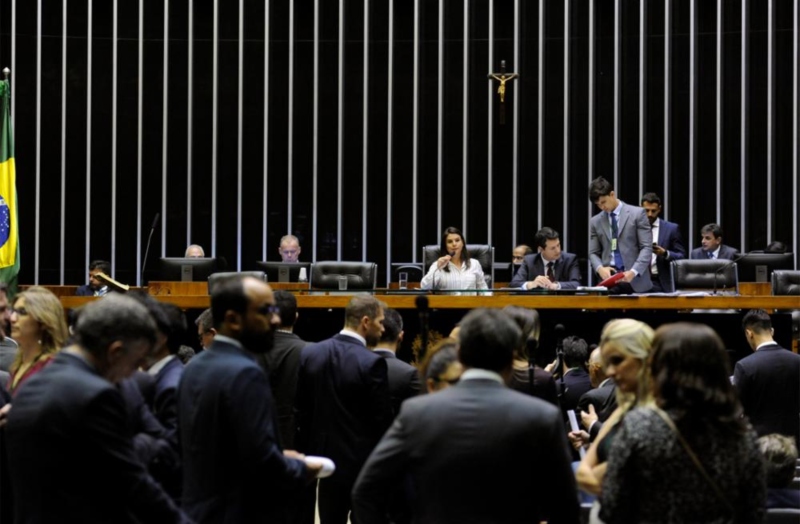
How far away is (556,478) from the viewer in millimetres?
2928

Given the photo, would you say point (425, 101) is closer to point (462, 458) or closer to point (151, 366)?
point (151, 366)

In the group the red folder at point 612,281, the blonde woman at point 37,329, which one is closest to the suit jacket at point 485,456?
the blonde woman at point 37,329

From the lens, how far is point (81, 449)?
288 centimetres

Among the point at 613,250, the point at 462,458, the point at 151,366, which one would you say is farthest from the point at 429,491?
the point at 613,250

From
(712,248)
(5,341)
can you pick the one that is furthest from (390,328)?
(712,248)

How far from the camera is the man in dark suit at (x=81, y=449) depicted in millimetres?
2877

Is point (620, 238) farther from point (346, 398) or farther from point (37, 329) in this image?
point (37, 329)

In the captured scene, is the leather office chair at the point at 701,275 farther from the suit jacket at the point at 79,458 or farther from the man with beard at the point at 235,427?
the suit jacket at the point at 79,458

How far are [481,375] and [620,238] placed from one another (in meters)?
6.71

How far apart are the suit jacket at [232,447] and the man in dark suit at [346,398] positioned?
1.50 meters

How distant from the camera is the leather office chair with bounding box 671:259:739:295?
9.40m

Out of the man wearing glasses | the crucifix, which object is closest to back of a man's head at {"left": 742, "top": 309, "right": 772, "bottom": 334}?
the man wearing glasses

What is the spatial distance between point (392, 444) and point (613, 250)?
269 inches

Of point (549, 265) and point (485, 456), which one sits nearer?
point (485, 456)
